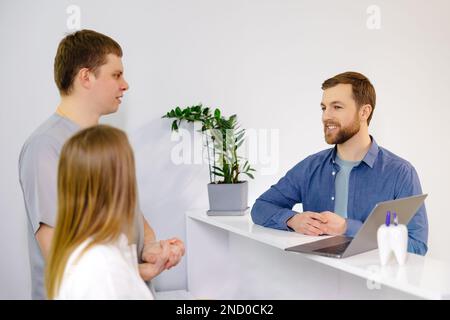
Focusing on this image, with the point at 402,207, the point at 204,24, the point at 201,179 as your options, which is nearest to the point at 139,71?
the point at 204,24

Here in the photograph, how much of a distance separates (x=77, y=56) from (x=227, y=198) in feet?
4.03

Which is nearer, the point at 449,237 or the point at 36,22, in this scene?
the point at 36,22

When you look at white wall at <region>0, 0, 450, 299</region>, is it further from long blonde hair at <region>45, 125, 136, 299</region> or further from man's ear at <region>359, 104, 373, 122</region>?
long blonde hair at <region>45, 125, 136, 299</region>

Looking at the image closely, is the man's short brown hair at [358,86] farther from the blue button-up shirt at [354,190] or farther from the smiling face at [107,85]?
the smiling face at [107,85]

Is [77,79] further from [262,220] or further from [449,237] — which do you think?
[449,237]

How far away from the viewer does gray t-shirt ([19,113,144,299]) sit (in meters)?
1.52

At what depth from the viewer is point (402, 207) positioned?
1759 mm

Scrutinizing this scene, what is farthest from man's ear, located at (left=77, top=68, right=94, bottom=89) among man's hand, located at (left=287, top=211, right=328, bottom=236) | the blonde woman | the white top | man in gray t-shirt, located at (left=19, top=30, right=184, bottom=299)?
man's hand, located at (left=287, top=211, right=328, bottom=236)

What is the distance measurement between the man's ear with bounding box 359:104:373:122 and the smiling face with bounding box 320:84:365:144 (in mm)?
18

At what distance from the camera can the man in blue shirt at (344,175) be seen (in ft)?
7.46

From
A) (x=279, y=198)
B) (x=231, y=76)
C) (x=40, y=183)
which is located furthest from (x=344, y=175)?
(x=40, y=183)

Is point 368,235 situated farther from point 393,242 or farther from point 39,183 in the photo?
point 39,183
